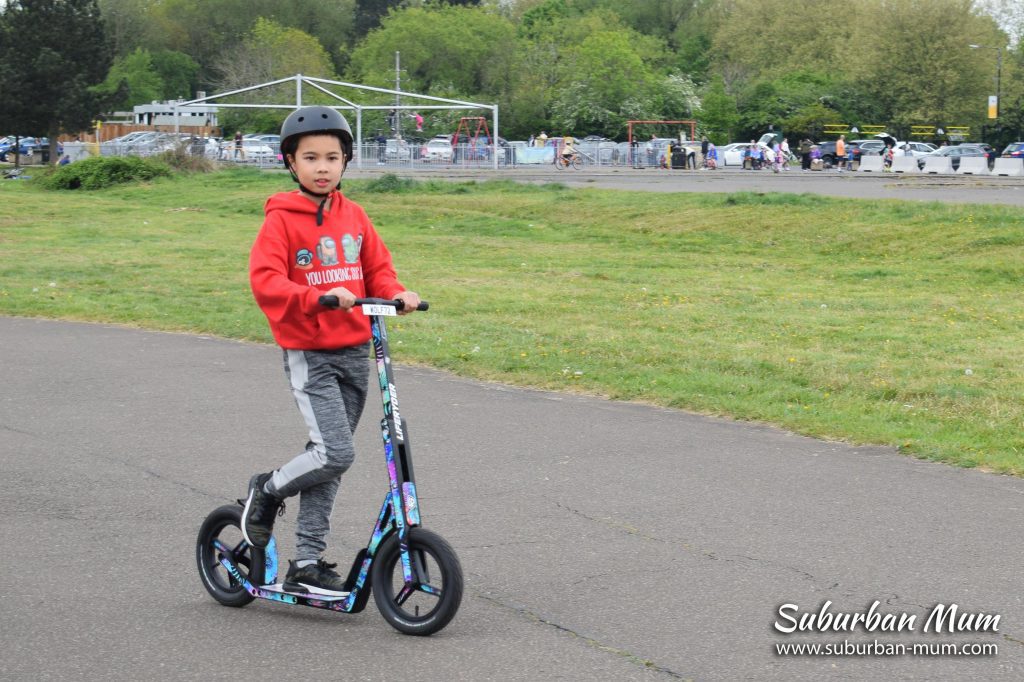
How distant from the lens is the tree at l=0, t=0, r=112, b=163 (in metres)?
58.1

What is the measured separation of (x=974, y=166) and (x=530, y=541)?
5018cm

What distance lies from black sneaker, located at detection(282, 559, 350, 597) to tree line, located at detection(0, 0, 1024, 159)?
57.6 meters

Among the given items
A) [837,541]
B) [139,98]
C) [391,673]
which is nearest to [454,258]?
[837,541]

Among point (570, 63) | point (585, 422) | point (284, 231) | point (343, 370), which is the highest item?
point (570, 63)

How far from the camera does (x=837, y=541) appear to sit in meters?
5.92

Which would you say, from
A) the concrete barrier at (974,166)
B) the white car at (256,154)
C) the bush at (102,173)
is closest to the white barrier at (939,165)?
the concrete barrier at (974,166)

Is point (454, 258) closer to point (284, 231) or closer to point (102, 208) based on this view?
point (102, 208)

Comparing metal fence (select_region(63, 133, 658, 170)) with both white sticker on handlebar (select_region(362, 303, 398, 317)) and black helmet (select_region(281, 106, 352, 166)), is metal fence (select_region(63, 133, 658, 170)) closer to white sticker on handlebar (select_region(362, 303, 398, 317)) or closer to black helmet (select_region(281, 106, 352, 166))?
black helmet (select_region(281, 106, 352, 166))

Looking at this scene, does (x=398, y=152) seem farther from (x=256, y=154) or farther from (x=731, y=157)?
(x=731, y=157)

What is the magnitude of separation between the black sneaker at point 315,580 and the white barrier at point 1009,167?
163 feet

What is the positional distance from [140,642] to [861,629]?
2.54 metres

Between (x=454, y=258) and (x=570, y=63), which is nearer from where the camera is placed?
(x=454, y=258)

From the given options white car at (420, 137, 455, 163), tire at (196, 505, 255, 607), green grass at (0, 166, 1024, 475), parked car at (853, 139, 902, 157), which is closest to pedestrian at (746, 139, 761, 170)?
parked car at (853, 139, 902, 157)

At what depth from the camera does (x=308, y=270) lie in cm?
487
